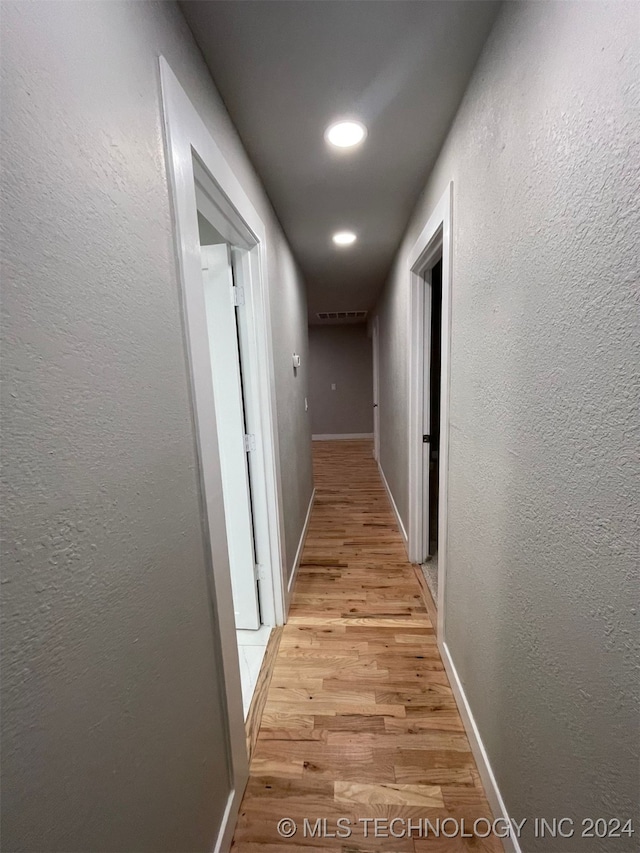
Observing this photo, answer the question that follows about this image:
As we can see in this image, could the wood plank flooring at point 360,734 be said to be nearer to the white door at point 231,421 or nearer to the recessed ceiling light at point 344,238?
the white door at point 231,421

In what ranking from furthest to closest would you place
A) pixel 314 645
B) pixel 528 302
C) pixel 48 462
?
1. pixel 314 645
2. pixel 528 302
3. pixel 48 462

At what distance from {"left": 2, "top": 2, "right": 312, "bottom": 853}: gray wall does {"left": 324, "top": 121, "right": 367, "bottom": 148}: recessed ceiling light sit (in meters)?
0.62

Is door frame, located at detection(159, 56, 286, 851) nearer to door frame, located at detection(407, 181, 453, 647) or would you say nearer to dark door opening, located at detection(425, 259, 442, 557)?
door frame, located at detection(407, 181, 453, 647)

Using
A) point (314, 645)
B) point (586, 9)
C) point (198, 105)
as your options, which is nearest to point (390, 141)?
point (198, 105)

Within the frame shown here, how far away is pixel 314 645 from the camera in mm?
1789

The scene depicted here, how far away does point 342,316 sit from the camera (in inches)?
227

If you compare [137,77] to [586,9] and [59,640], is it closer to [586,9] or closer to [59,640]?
[586,9]

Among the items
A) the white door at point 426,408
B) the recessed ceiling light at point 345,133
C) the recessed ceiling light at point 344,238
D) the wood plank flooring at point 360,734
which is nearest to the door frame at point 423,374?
the white door at point 426,408

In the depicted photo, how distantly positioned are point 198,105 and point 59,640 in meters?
1.37

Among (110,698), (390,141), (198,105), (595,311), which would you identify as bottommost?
(110,698)

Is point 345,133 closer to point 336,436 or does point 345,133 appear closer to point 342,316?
point 342,316

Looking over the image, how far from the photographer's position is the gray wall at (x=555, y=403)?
0.57 metres

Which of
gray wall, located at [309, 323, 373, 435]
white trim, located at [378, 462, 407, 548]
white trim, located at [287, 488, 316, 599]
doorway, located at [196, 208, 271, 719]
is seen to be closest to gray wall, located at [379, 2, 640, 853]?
doorway, located at [196, 208, 271, 719]

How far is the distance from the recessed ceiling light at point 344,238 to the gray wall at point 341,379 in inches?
157
